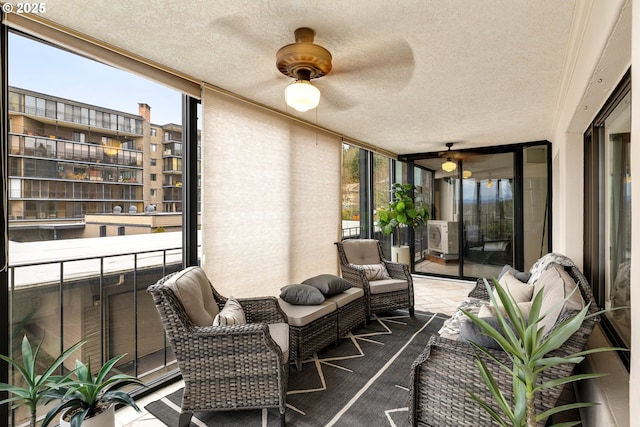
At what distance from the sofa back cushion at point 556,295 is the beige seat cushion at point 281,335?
1.45m

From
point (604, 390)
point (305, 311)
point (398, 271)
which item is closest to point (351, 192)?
point (398, 271)

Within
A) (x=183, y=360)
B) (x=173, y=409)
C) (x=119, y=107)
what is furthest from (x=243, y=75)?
(x=173, y=409)

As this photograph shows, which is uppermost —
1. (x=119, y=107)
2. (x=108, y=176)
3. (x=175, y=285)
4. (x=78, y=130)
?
(x=119, y=107)

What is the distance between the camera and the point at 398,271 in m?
4.11

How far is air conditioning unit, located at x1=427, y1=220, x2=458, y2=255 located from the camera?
19.9 feet

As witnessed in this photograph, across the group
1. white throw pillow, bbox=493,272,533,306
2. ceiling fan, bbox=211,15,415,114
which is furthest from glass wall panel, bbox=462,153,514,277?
ceiling fan, bbox=211,15,415,114

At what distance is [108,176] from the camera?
7.57 ft

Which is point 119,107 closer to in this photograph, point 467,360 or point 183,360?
→ point 183,360

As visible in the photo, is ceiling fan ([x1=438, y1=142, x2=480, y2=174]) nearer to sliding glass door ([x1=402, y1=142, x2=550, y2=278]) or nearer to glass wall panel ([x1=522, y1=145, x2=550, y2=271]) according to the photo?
sliding glass door ([x1=402, y1=142, x2=550, y2=278])

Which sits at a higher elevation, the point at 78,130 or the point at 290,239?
the point at 78,130

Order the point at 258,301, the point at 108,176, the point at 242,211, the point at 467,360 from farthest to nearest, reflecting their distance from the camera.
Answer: the point at 242,211
the point at 258,301
the point at 108,176
the point at 467,360

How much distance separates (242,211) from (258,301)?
35.8 inches

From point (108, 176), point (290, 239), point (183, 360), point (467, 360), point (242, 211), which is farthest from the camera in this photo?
point (290, 239)

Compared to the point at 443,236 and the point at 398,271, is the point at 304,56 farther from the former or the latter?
the point at 443,236
